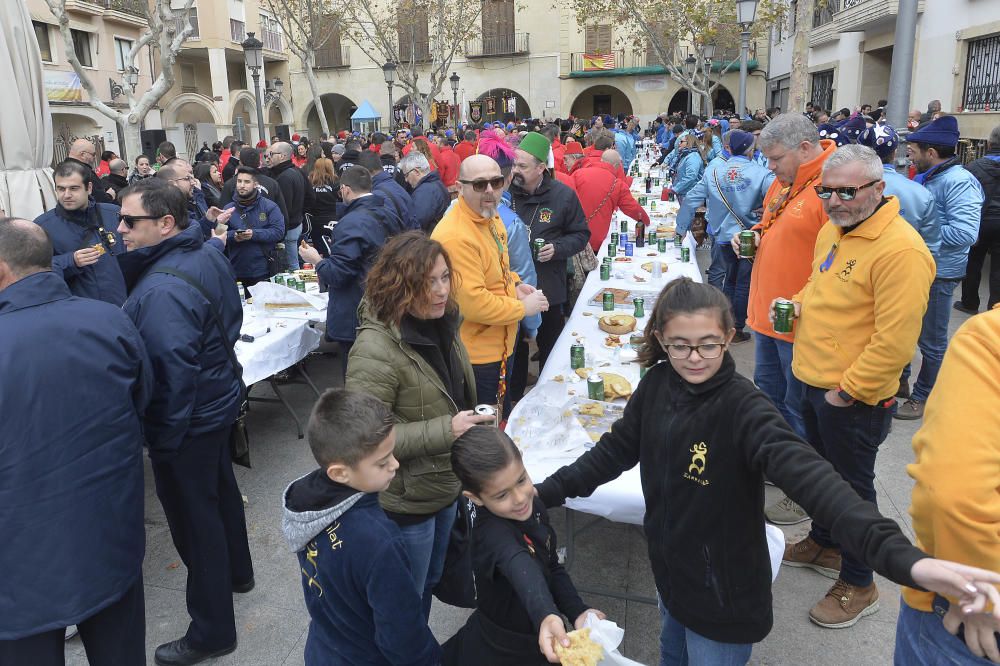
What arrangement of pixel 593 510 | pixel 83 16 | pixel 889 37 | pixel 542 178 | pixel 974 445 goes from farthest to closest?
pixel 83 16, pixel 889 37, pixel 542 178, pixel 593 510, pixel 974 445

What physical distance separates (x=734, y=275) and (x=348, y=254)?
3.84 meters

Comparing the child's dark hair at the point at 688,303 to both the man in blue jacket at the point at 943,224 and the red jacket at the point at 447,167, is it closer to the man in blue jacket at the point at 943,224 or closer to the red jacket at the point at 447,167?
the man in blue jacket at the point at 943,224

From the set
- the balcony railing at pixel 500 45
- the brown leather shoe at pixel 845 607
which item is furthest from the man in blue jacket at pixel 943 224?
the balcony railing at pixel 500 45

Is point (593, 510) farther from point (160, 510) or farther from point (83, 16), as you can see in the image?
point (83, 16)

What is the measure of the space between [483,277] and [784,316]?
1.36 metres

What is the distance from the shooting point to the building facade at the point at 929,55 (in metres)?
12.5

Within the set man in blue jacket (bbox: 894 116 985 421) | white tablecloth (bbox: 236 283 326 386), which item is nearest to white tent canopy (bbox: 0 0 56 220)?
white tablecloth (bbox: 236 283 326 386)

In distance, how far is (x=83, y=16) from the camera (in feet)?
76.3

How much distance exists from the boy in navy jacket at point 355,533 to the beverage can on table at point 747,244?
8.46 feet

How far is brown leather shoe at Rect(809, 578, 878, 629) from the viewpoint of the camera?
2922 millimetres

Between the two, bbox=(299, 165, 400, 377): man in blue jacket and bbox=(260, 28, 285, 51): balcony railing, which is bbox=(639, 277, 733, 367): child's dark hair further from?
bbox=(260, 28, 285, 51): balcony railing

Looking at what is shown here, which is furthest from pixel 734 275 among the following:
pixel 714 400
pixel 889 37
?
pixel 889 37

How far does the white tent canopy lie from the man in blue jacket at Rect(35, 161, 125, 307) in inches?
3.7

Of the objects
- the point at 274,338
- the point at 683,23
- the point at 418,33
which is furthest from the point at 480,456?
the point at 418,33
